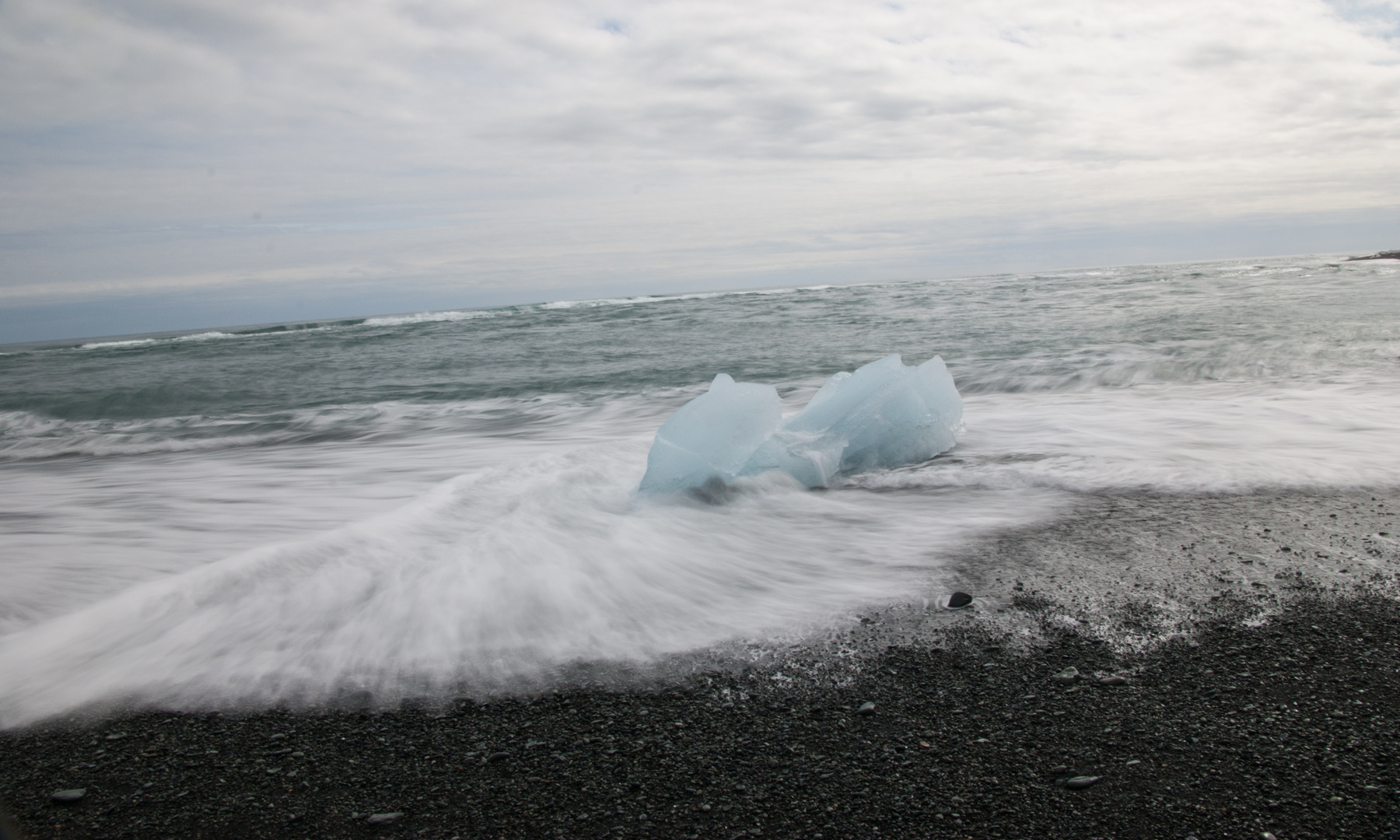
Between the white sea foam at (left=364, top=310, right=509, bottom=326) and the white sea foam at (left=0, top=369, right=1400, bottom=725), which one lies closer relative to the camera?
the white sea foam at (left=0, top=369, right=1400, bottom=725)

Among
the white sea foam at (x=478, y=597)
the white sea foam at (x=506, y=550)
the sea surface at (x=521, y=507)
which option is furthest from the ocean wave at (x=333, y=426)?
the white sea foam at (x=478, y=597)

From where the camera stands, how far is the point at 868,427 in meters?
4.27

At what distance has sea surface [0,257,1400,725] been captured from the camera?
227 centimetres

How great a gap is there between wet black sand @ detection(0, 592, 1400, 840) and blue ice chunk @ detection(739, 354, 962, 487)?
1924mm

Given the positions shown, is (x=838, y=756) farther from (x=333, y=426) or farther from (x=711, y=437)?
(x=333, y=426)

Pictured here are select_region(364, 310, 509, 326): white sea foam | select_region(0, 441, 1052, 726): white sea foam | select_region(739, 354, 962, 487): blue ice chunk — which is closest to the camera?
select_region(0, 441, 1052, 726): white sea foam

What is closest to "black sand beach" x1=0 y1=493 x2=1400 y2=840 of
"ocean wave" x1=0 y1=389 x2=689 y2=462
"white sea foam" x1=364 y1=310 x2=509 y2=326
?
"ocean wave" x1=0 y1=389 x2=689 y2=462

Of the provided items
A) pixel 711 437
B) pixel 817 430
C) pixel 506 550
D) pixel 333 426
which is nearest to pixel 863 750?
pixel 506 550

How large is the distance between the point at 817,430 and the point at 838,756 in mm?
2780

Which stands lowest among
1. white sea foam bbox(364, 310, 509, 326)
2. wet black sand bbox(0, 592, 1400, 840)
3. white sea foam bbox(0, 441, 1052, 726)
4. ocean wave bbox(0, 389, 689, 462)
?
wet black sand bbox(0, 592, 1400, 840)

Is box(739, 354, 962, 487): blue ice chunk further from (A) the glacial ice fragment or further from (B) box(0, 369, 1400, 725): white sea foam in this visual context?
(B) box(0, 369, 1400, 725): white sea foam

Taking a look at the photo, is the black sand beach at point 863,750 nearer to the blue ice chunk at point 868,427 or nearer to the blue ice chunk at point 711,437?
the blue ice chunk at point 711,437

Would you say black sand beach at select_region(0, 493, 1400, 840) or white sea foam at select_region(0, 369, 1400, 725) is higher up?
white sea foam at select_region(0, 369, 1400, 725)

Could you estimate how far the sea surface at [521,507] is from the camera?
2.27 metres
